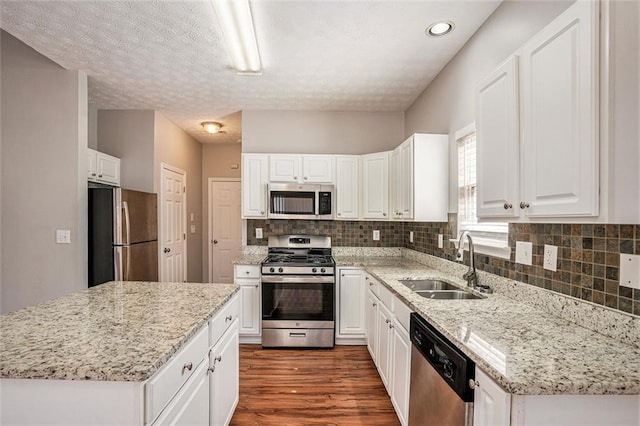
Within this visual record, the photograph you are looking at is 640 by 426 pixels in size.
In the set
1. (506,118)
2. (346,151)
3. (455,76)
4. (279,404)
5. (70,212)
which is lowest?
(279,404)

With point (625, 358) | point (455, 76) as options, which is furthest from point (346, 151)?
point (625, 358)

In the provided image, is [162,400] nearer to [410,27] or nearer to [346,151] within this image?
[410,27]

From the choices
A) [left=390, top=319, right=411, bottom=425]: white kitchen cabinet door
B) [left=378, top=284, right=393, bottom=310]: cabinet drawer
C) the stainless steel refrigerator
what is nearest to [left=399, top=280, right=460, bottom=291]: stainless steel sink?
[left=378, top=284, right=393, bottom=310]: cabinet drawer

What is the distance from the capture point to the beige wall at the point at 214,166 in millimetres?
5449

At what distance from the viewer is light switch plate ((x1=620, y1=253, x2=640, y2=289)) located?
110 centimetres

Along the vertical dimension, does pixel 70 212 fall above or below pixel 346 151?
below

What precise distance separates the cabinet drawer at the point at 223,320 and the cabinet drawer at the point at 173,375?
94 mm

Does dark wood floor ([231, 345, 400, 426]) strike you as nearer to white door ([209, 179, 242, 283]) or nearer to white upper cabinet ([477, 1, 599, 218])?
white upper cabinet ([477, 1, 599, 218])

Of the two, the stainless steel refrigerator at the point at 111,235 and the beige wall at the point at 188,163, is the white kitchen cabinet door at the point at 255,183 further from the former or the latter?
the beige wall at the point at 188,163

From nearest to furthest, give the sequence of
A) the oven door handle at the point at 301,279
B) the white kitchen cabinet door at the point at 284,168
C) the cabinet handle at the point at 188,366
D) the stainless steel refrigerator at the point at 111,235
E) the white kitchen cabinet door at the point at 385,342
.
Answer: the cabinet handle at the point at 188,366 < the white kitchen cabinet door at the point at 385,342 < the stainless steel refrigerator at the point at 111,235 < the oven door handle at the point at 301,279 < the white kitchen cabinet door at the point at 284,168

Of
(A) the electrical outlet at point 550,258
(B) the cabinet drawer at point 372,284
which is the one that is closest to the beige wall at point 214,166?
(B) the cabinet drawer at point 372,284

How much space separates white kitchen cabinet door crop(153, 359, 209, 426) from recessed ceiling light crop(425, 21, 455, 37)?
2.44 m

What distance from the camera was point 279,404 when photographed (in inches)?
88.7

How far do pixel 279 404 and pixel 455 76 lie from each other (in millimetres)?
2840
